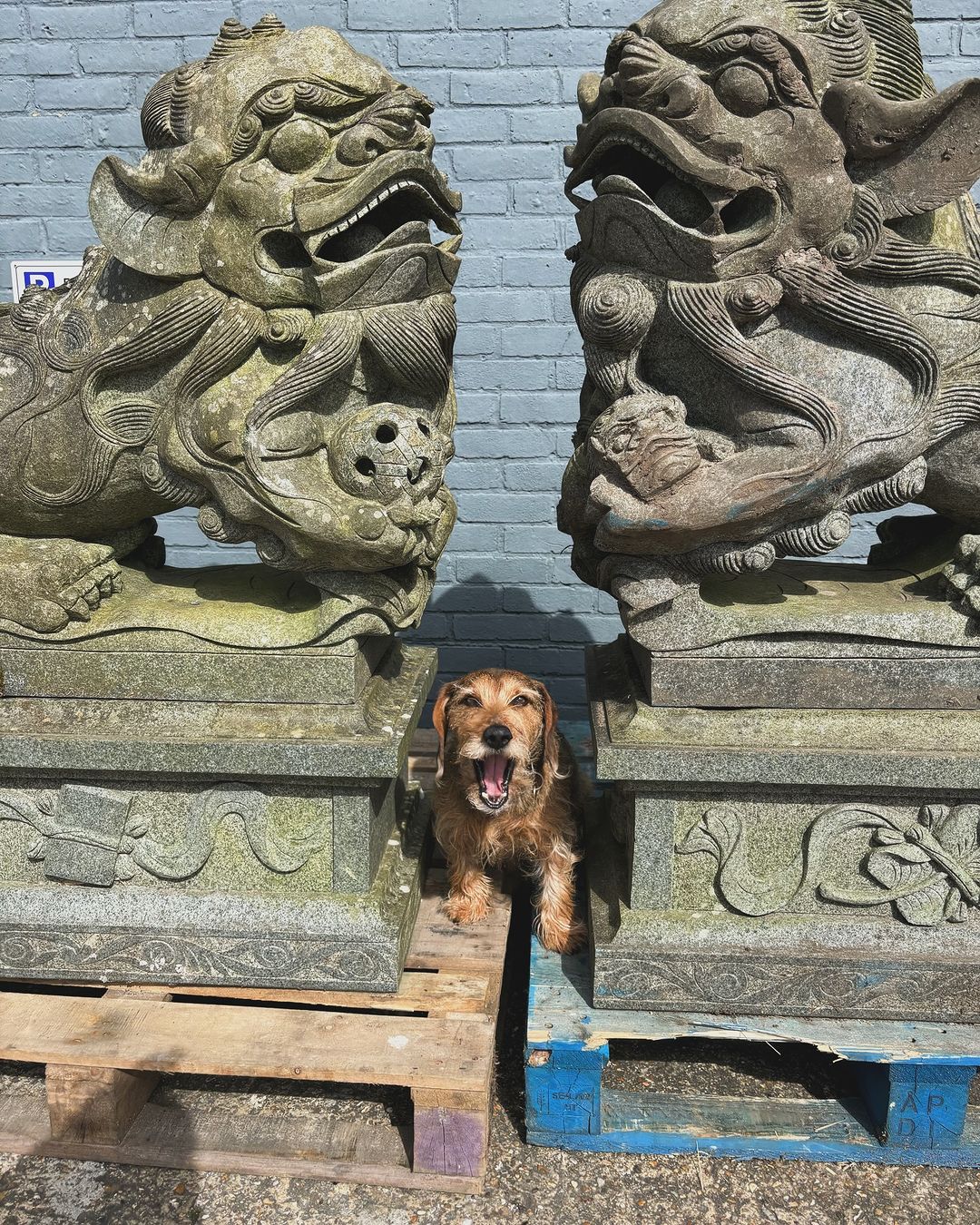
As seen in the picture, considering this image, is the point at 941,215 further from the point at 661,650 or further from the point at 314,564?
the point at 314,564

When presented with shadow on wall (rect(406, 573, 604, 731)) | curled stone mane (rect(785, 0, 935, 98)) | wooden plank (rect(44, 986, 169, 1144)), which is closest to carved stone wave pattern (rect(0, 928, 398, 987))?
wooden plank (rect(44, 986, 169, 1144))

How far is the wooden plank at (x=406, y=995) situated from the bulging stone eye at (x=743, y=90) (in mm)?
2506

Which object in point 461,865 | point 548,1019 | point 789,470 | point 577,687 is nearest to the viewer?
point 789,470

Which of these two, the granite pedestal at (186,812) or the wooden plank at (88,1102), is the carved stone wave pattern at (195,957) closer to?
the granite pedestal at (186,812)

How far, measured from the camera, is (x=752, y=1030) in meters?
2.54

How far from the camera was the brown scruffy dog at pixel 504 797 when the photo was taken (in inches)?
110

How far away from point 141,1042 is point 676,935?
4.94ft

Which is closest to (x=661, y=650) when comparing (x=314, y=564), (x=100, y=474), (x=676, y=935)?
(x=676, y=935)

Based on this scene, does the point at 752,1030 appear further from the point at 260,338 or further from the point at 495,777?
the point at 260,338

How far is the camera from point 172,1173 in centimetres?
242

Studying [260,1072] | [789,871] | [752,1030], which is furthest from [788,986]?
[260,1072]

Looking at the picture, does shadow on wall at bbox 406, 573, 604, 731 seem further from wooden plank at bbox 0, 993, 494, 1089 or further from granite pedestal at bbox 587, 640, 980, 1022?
wooden plank at bbox 0, 993, 494, 1089

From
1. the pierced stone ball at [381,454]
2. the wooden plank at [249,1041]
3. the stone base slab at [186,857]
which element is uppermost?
the pierced stone ball at [381,454]

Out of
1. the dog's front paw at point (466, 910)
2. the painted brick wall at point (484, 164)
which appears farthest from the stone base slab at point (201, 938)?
the painted brick wall at point (484, 164)
